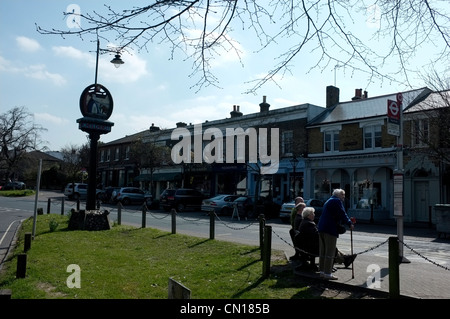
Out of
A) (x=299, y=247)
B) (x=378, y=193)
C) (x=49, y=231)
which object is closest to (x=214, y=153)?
(x=378, y=193)

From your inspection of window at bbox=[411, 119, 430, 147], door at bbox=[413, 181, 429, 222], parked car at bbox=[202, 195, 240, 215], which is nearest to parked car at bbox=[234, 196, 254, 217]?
parked car at bbox=[202, 195, 240, 215]

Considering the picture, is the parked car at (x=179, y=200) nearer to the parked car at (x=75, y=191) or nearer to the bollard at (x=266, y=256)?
the parked car at (x=75, y=191)

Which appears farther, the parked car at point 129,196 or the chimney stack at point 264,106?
the parked car at point 129,196

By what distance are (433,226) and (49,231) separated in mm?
19611

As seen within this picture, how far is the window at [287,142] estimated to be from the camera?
104 feet

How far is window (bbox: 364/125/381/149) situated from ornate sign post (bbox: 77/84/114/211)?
17569 millimetres

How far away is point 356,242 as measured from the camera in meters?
14.4

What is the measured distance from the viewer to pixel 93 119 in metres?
17.0

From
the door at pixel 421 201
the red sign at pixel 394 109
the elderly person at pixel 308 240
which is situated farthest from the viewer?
the door at pixel 421 201

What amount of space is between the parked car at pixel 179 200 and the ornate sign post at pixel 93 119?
13.8m

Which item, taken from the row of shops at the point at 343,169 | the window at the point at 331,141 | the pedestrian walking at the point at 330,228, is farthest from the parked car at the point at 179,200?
the pedestrian walking at the point at 330,228

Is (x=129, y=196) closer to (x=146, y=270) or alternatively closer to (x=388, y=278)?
(x=146, y=270)

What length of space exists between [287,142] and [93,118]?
18478 mm
